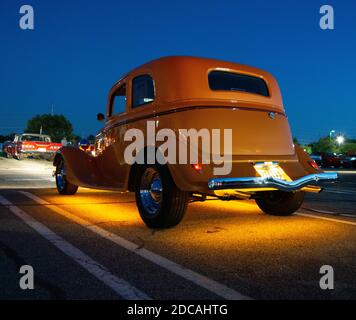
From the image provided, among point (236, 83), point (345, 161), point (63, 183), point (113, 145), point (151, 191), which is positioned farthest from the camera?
point (345, 161)

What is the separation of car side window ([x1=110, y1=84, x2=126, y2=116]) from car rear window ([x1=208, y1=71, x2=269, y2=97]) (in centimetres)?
186

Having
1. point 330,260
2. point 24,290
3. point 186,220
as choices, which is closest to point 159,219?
point 186,220

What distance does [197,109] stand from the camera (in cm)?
638

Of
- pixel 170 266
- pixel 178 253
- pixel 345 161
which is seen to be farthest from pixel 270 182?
pixel 345 161

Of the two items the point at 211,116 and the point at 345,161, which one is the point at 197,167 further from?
the point at 345,161

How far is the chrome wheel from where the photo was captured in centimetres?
656

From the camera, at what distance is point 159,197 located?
258 inches

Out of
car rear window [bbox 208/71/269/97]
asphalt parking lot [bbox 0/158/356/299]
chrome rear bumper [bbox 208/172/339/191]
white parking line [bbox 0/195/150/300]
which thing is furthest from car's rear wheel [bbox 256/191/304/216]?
white parking line [bbox 0/195/150/300]

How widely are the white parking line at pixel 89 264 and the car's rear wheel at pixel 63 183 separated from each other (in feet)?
10.5

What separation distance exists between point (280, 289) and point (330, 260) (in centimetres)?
118

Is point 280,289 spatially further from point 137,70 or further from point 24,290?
point 137,70

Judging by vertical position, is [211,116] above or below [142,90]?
below

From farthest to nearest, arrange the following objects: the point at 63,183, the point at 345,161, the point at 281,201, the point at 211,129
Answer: the point at 345,161, the point at 63,183, the point at 281,201, the point at 211,129

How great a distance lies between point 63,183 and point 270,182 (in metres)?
5.81
